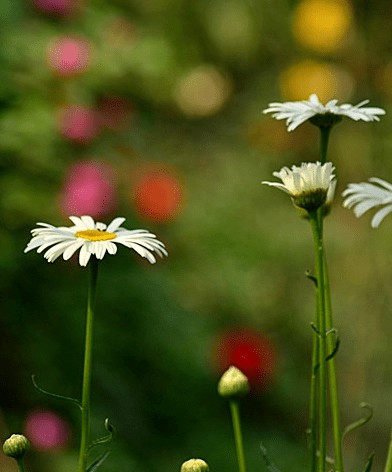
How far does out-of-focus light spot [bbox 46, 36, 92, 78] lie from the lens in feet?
4.34

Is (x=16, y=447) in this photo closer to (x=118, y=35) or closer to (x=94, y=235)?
(x=94, y=235)

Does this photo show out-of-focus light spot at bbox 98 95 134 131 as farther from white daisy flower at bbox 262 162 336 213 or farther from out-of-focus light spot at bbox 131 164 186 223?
white daisy flower at bbox 262 162 336 213

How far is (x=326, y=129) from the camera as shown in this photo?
0.46 meters

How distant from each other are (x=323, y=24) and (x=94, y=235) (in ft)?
6.46

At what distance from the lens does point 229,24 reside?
238 centimetres

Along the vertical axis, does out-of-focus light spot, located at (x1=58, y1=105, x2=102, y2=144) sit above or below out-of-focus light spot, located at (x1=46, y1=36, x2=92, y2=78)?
below

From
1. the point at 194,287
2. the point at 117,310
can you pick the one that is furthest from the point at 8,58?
the point at 194,287

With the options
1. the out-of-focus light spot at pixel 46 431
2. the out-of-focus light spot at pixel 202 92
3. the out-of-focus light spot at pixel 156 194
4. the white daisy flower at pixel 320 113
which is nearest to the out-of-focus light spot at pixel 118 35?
the out-of-focus light spot at pixel 156 194

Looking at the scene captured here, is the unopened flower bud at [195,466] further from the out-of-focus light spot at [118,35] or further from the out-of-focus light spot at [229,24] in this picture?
the out-of-focus light spot at [229,24]

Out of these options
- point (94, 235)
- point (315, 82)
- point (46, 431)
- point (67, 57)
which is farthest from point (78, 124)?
point (315, 82)

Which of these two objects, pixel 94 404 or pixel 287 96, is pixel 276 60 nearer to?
pixel 287 96

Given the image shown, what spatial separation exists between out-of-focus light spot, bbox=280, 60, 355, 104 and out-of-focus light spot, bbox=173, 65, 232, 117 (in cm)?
20

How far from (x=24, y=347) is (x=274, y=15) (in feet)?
5.10

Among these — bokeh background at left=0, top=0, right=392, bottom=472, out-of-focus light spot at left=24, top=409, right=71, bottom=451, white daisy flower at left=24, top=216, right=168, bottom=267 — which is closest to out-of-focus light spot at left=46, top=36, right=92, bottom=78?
bokeh background at left=0, top=0, right=392, bottom=472
